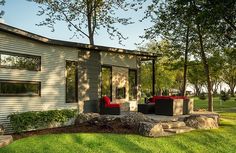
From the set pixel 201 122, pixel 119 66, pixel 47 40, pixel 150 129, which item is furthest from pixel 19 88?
pixel 201 122

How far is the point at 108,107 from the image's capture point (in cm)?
1786

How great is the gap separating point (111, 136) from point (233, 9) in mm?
8862

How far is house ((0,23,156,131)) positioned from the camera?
1391 cm

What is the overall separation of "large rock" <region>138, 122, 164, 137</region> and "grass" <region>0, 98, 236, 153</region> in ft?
1.27

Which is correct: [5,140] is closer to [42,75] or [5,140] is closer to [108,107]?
[42,75]

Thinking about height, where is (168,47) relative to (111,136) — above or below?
above

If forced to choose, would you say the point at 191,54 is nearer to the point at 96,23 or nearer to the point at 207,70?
the point at 207,70

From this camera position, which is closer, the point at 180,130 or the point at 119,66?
the point at 180,130

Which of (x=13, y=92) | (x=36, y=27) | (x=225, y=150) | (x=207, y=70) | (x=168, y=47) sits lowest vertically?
(x=225, y=150)

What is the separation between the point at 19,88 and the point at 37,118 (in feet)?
4.70

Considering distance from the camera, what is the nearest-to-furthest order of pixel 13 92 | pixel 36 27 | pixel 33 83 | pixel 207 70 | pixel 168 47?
1. pixel 13 92
2. pixel 33 83
3. pixel 207 70
4. pixel 168 47
5. pixel 36 27

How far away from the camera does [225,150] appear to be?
12070 millimetres

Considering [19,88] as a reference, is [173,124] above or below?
below

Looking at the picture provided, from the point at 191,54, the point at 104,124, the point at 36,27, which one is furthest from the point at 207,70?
the point at 36,27
